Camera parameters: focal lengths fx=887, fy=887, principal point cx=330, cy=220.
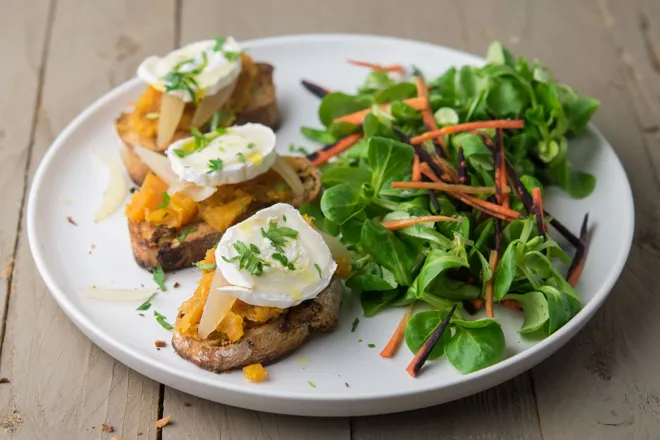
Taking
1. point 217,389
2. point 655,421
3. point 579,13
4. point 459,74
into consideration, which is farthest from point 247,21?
point 655,421

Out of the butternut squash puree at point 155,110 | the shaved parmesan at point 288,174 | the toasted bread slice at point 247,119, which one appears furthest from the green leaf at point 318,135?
the shaved parmesan at point 288,174

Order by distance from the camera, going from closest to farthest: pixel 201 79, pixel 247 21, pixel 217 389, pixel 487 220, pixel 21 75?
pixel 217 389, pixel 487 220, pixel 201 79, pixel 21 75, pixel 247 21

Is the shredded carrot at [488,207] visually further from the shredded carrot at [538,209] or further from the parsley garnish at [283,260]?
the parsley garnish at [283,260]

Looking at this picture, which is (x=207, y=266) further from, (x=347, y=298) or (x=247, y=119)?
(x=247, y=119)

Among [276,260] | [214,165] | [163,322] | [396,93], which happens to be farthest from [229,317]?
[396,93]

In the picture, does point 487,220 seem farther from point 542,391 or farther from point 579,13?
point 579,13

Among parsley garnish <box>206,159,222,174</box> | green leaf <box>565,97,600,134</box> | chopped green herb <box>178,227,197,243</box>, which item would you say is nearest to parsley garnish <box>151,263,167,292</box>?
chopped green herb <box>178,227,197,243</box>
